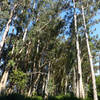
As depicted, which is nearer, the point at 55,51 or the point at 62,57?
the point at 55,51

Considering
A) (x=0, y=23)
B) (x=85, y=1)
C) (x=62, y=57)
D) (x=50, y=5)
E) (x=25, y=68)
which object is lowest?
(x=25, y=68)

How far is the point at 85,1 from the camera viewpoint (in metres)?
13.8

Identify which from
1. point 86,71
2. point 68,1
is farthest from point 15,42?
point 86,71

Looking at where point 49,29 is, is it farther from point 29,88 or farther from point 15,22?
point 29,88

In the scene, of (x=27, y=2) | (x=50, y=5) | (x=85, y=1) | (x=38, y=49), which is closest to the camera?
(x=85, y=1)

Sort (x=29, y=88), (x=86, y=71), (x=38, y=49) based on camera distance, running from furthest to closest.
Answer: (x=86, y=71) < (x=38, y=49) < (x=29, y=88)

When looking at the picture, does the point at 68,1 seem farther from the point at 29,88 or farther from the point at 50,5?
the point at 29,88

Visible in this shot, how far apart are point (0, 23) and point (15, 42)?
3.45m

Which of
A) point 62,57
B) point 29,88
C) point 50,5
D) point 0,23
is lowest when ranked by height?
point 29,88

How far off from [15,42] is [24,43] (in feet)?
3.65

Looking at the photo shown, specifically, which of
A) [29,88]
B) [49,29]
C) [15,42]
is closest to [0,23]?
[15,42]

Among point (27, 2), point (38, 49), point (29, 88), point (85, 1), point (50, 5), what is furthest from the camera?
point (38, 49)

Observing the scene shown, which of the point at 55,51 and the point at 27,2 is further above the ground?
the point at 27,2

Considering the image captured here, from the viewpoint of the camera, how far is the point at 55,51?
18609 millimetres
